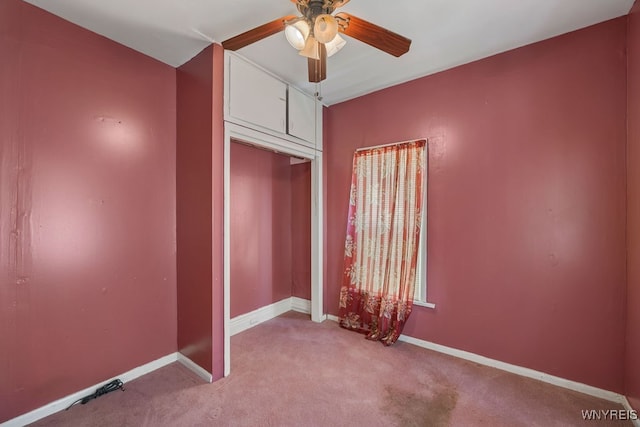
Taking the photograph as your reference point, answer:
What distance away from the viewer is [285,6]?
181 centimetres

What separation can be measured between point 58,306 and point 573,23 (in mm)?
4002

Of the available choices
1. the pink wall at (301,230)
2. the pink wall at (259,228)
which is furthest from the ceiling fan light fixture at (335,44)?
the pink wall at (301,230)

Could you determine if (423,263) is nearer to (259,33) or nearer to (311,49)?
(311,49)

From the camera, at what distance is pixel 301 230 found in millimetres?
3771

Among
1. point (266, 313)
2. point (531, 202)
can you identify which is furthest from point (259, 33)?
point (266, 313)

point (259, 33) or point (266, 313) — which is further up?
point (259, 33)

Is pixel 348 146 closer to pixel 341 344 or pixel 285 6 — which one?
pixel 285 6

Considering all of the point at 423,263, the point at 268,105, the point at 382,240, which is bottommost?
the point at 423,263

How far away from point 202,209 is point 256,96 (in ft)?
3.59

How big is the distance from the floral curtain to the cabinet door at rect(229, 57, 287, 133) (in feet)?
3.18

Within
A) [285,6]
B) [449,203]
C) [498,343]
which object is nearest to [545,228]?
[449,203]

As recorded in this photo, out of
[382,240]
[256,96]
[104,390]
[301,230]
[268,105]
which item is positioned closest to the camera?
[104,390]

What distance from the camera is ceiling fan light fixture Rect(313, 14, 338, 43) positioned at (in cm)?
134

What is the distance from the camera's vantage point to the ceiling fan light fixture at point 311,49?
1.52 metres
